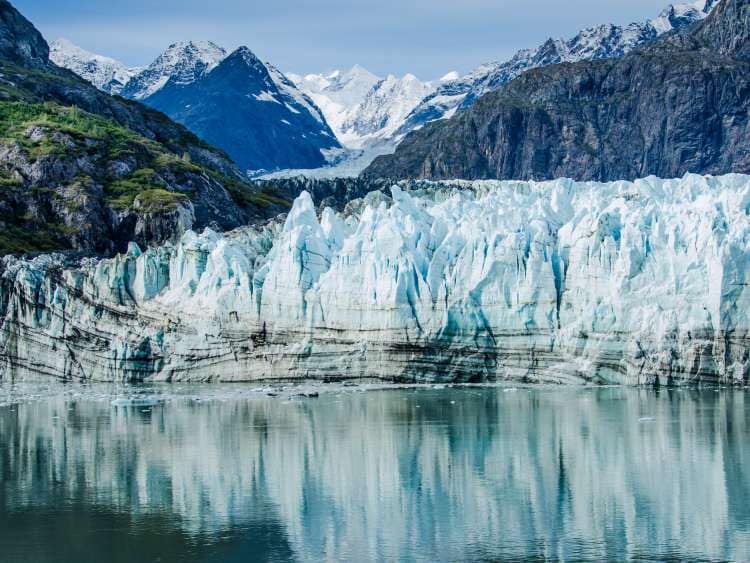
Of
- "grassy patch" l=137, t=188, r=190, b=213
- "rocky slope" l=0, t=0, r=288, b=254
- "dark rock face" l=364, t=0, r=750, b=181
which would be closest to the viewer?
"rocky slope" l=0, t=0, r=288, b=254

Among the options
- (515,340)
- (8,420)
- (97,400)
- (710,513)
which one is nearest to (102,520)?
(710,513)

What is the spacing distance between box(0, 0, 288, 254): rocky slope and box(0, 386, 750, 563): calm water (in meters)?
35.8

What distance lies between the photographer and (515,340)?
154ft

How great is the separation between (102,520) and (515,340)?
956 inches

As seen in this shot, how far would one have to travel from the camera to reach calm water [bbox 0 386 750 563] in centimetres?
2275

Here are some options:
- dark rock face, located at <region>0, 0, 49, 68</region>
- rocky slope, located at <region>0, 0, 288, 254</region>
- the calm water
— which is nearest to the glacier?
the calm water

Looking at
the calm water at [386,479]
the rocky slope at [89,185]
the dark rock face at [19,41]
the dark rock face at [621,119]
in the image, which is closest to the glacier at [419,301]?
the calm water at [386,479]

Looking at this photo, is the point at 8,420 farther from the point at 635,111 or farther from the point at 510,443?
the point at 635,111

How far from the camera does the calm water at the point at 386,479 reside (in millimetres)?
22750

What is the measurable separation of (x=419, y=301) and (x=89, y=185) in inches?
1634

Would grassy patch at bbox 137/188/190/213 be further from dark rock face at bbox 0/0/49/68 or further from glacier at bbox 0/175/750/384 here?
dark rock face at bbox 0/0/49/68

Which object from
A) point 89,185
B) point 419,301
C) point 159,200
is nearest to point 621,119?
point 159,200

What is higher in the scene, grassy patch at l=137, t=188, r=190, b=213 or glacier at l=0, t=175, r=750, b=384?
grassy patch at l=137, t=188, r=190, b=213

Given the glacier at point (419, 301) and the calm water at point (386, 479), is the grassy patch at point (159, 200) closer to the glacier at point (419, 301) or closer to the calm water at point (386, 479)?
the glacier at point (419, 301)
